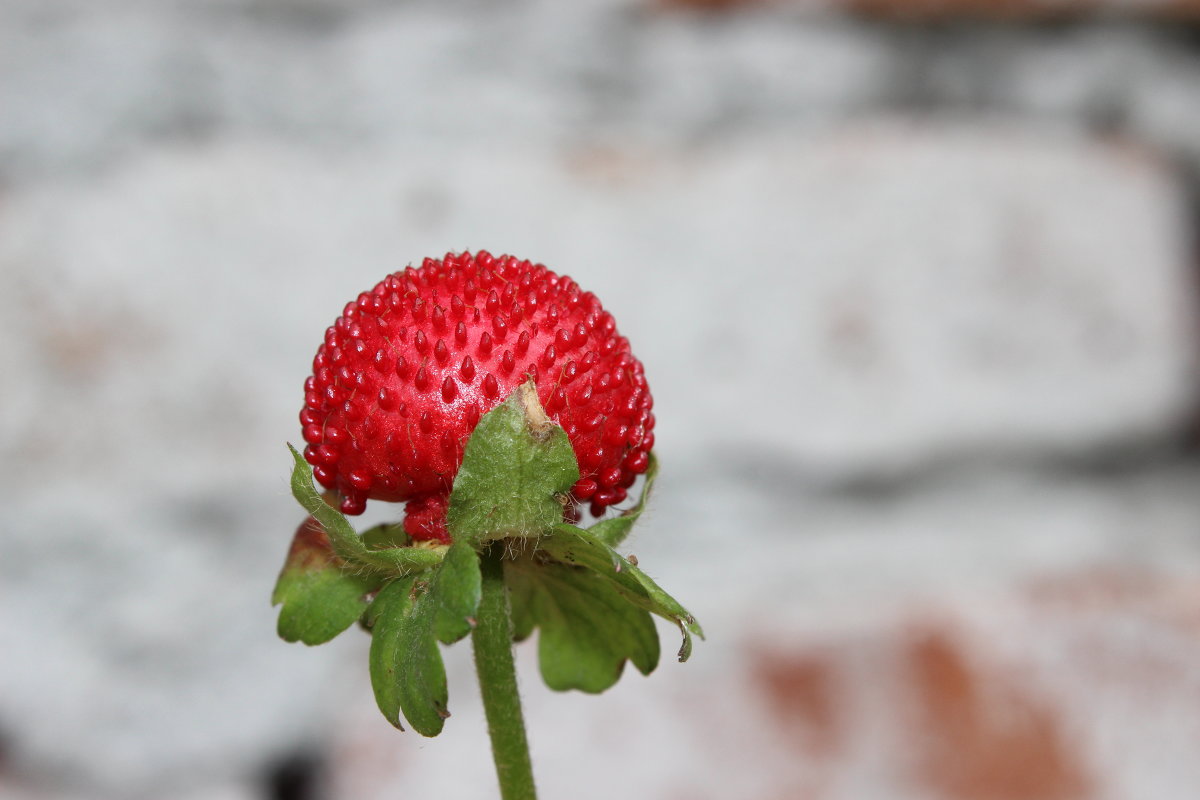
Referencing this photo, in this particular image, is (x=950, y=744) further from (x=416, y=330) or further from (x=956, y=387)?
(x=416, y=330)

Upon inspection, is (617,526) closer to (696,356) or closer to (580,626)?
(580,626)

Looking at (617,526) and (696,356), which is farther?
(696,356)

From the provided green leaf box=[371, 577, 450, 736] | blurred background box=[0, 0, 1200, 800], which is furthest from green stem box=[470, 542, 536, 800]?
blurred background box=[0, 0, 1200, 800]

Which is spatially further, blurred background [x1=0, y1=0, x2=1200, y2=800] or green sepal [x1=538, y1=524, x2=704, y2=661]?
blurred background [x1=0, y1=0, x2=1200, y2=800]

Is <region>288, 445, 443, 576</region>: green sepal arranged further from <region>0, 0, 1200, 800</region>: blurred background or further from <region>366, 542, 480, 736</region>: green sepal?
<region>0, 0, 1200, 800</region>: blurred background

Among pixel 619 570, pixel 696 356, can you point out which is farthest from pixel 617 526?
pixel 696 356

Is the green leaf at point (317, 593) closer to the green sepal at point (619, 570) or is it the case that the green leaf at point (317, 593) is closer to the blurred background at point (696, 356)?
the green sepal at point (619, 570)

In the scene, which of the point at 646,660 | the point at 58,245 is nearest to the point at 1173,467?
the point at 646,660
